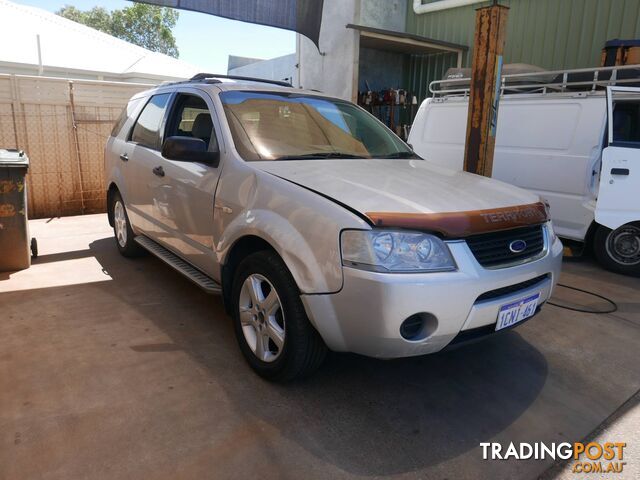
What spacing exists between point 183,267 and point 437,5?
9.57 m

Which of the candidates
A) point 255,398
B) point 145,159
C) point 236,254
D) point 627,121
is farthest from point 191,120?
point 627,121

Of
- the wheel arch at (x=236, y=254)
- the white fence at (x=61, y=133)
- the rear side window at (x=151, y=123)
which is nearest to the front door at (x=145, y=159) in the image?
the rear side window at (x=151, y=123)

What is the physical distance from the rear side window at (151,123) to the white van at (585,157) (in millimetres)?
4152

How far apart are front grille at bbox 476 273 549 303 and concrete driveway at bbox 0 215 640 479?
0.65m

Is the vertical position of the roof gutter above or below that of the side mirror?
above

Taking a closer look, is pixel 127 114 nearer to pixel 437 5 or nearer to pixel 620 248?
pixel 620 248

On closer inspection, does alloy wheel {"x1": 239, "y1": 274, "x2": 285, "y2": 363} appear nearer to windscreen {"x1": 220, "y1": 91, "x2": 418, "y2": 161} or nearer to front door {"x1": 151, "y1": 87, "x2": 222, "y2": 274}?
front door {"x1": 151, "y1": 87, "x2": 222, "y2": 274}

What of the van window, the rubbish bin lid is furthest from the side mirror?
the van window

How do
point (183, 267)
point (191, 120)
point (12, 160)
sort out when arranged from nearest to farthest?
point (183, 267)
point (191, 120)
point (12, 160)

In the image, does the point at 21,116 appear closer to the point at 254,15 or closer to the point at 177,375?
the point at 254,15

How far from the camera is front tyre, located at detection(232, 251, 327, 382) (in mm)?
2402

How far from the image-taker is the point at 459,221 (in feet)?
7.34

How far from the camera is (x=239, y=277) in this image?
109 inches

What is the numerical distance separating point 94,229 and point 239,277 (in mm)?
4642
